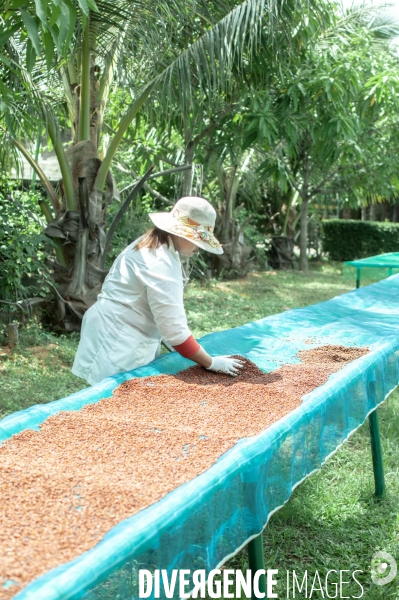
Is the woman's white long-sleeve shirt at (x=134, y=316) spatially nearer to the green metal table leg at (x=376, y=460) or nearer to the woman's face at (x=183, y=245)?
the woman's face at (x=183, y=245)

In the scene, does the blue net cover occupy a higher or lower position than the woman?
lower

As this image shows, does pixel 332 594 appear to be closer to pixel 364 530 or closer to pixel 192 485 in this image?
pixel 364 530

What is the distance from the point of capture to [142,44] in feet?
17.3

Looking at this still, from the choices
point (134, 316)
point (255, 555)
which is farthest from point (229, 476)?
point (134, 316)

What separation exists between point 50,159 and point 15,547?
1071cm

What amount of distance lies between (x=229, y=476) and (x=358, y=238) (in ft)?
43.9

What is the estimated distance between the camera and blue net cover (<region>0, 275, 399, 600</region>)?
51.7 inches

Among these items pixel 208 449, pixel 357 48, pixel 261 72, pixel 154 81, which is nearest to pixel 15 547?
pixel 208 449

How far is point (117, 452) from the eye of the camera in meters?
1.87

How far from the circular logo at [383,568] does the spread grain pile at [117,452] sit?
2.43 ft

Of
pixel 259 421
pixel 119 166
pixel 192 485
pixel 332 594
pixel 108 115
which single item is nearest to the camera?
pixel 192 485

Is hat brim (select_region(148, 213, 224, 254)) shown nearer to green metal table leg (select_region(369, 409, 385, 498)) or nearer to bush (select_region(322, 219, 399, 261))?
→ green metal table leg (select_region(369, 409, 385, 498))

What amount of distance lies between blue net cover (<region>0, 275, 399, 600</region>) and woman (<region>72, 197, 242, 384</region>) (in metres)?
0.16

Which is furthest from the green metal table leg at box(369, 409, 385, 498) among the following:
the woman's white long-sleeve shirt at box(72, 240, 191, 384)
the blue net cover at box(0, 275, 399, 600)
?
the woman's white long-sleeve shirt at box(72, 240, 191, 384)
